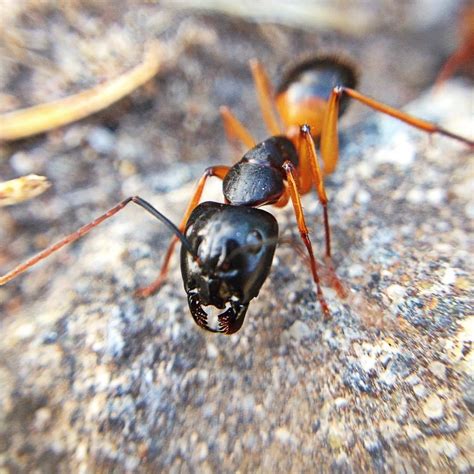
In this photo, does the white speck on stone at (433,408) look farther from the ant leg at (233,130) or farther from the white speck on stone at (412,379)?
the ant leg at (233,130)

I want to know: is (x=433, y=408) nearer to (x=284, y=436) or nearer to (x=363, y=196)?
(x=284, y=436)

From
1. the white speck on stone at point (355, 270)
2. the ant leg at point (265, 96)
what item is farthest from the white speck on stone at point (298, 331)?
the ant leg at point (265, 96)

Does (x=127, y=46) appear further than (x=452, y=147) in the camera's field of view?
Yes

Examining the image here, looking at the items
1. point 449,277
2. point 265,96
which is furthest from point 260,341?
point 265,96

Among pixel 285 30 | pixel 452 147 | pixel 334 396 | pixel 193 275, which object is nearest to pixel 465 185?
pixel 452 147

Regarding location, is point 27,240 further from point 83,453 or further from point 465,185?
point 465,185

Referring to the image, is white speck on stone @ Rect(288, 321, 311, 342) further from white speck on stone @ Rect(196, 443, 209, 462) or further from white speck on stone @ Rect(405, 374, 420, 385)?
white speck on stone @ Rect(196, 443, 209, 462)
